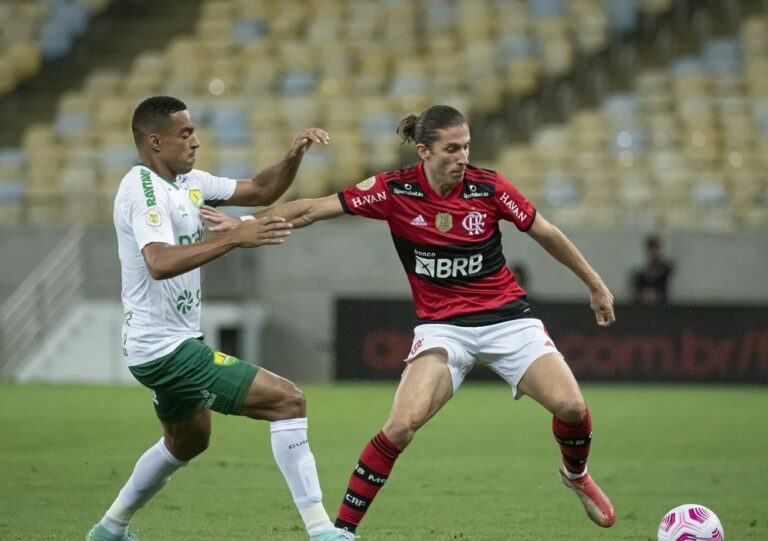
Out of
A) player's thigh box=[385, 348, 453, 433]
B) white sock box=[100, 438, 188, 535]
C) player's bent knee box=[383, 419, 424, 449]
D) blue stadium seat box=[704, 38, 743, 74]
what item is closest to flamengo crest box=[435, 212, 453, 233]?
player's thigh box=[385, 348, 453, 433]

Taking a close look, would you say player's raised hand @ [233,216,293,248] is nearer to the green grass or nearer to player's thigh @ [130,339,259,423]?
player's thigh @ [130,339,259,423]

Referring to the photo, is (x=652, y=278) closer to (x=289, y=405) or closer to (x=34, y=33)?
(x=34, y=33)

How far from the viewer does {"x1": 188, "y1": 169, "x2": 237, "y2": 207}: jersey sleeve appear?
727cm

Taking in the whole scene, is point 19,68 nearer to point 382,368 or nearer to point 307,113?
point 307,113

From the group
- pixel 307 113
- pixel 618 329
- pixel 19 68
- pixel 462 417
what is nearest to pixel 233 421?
pixel 462 417

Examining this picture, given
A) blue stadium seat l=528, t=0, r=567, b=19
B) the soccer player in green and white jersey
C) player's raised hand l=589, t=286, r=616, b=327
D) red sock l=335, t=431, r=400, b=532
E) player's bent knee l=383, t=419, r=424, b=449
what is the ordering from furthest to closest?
1. blue stadium seat l=528, t=0, r=567, b=19
2. player's raised hand l=589, t=286, r=616, b=327
3. player's bent knee l=383, t=419, r=424, b=449
4. red sock l=335, t=431, r=400, b=532
5. the soccer player in green and white jersey

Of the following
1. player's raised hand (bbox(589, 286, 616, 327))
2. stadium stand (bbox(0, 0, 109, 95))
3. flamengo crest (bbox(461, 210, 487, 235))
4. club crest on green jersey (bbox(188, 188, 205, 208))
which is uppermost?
stadium stand (bbox(0, 0, 109, 95))

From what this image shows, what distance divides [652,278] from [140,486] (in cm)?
1252

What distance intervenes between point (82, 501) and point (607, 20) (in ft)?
53.6

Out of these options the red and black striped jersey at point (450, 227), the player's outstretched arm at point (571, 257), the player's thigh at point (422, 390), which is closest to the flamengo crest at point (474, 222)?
the red and black striped jersey at point (450, 227)

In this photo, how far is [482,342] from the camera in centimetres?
739

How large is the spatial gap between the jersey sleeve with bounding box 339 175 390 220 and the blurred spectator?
11279mm

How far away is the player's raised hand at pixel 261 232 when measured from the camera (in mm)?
6238

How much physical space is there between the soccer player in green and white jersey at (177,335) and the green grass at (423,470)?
0.66 meters
